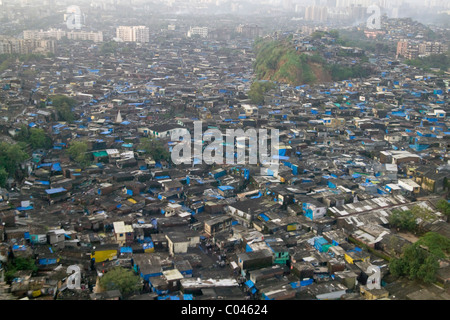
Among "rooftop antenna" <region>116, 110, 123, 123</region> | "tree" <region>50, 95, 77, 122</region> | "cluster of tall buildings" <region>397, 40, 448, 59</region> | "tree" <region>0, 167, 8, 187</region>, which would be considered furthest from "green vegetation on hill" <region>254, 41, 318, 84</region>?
"tree" <region>0, 167, 8, 187</region>

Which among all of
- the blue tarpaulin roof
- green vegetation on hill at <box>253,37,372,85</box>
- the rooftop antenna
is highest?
green vegetation on hill at <box>253,37,372,85</box>

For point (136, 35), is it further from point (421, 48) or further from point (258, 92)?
point (258, 92)

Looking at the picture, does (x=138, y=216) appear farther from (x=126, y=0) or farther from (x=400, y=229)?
(x=126, y=0)

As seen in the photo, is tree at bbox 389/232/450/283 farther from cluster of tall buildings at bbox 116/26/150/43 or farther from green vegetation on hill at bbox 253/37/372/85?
cluster of tall buildings at bbox 116/26/150/43

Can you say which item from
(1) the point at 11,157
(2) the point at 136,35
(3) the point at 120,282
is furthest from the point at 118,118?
(2) the point at 136,35

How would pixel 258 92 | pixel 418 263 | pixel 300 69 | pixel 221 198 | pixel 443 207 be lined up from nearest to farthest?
pixel 418 263, pixel 443 207, pixel 221 198, pixel 258 92, pixel 300 69

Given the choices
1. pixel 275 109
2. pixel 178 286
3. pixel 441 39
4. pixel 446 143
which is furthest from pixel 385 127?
pixel 441 39

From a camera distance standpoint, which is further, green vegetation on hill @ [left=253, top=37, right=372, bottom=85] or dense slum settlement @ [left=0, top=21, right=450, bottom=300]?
green vegetation on hill @ [left=253, top=37, right=372, bottom=85]
